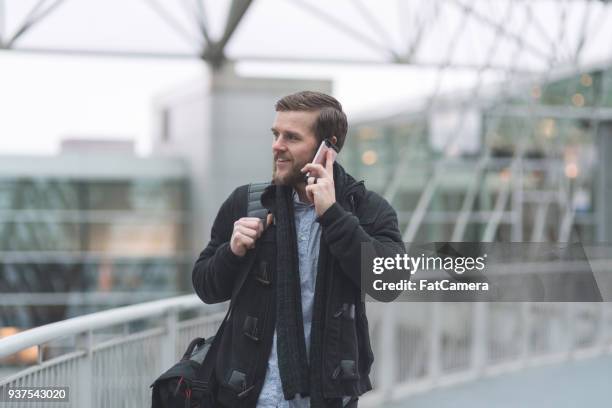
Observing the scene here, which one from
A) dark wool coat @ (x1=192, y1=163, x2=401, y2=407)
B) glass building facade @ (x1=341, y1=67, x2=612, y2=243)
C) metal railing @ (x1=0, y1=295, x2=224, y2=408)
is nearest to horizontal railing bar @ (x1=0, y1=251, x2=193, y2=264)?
glass building facade @ (x1=341, y1=67, x2=612, y2=243)

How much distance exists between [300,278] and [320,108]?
52 cm

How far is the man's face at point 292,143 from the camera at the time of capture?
2.90 metres

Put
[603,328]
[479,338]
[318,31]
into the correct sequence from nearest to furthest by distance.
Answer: [479,338] < [603,328] < [318,31]

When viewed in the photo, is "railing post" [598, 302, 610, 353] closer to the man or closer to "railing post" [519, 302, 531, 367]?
"railing post" [519, 302, 531, 367]

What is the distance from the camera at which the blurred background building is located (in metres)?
18.1

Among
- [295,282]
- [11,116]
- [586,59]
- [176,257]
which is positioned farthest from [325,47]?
[295,282]

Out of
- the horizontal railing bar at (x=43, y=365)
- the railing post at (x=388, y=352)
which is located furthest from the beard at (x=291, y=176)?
the railing post at (x=388, y=352)

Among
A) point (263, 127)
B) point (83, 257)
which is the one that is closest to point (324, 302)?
point (263, 127)

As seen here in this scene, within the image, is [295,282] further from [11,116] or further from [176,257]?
[11,116]

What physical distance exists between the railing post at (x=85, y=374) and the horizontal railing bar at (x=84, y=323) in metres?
0.10

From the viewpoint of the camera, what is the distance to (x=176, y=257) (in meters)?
26.1

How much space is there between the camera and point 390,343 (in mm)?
8164

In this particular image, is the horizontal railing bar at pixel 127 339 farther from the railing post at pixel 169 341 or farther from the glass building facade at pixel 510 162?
the glass building facade at pixel 510 162

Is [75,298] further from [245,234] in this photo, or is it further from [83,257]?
[245,234]
